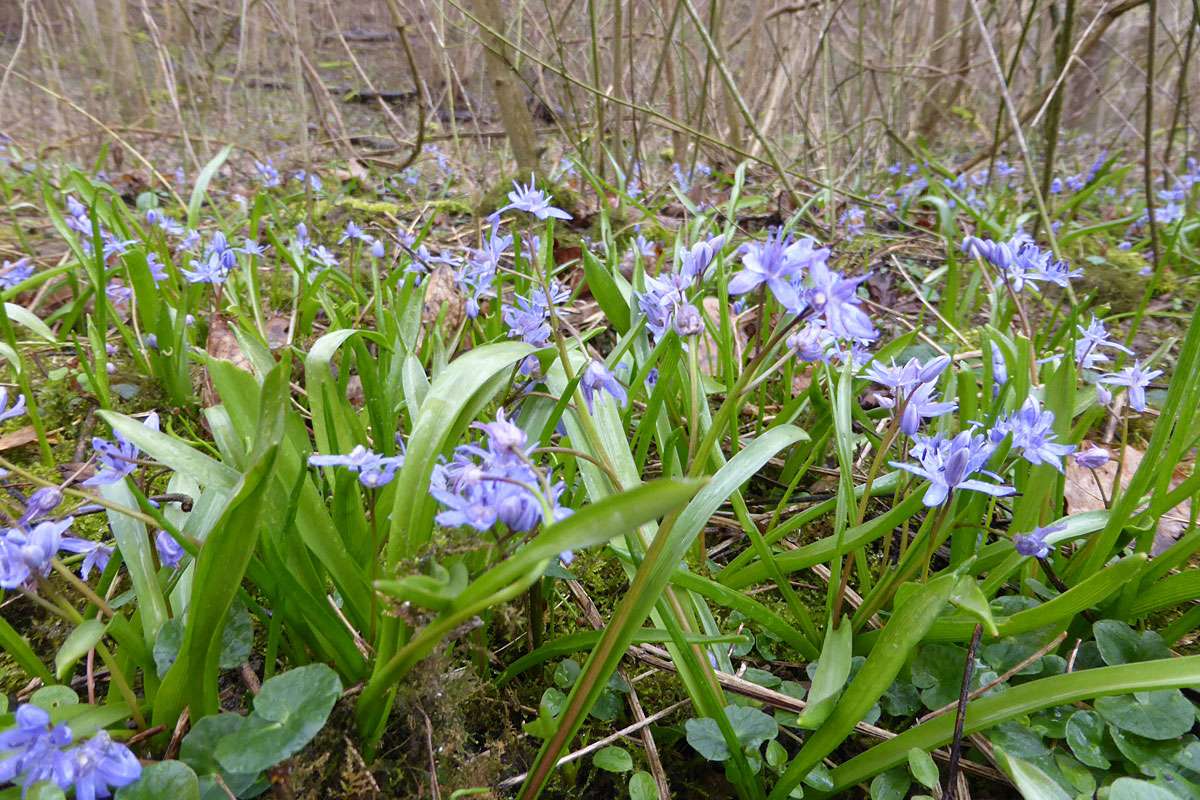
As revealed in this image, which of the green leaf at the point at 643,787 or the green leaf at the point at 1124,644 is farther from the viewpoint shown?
the green leaf at the point at 1124,644

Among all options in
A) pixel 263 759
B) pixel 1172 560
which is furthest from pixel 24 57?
pixel 1172 560

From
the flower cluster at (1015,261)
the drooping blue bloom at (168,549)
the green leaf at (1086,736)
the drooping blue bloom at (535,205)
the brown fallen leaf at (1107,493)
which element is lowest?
the brown fallen leaf at (1107,493)

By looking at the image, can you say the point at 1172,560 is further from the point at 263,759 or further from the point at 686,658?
the point at 263,759

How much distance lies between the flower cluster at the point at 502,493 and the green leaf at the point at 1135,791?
92 centimetres

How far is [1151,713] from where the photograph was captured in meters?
1.18

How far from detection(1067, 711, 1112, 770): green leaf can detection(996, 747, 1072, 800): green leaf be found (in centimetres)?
15

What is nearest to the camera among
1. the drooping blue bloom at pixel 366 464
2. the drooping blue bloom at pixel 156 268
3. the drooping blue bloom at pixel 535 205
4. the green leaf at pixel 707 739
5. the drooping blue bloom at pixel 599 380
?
the drooping blue bloom at pixel 366 464

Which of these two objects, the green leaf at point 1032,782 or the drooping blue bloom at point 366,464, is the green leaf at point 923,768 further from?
the drooping blue bloom at point 366,464

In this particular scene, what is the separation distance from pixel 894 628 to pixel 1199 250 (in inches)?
171

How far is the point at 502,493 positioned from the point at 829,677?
2.19 ft

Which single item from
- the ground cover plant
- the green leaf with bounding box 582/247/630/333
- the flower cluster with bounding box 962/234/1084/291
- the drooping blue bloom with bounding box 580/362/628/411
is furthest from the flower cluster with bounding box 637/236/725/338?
the flower cluster with bounding box 962/234/1084/291

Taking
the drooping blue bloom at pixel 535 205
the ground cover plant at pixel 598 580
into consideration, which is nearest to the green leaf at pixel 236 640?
the ground cover plant at pixel 598 580

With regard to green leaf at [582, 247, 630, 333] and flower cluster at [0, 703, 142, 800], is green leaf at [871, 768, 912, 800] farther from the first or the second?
green leaf at [582, 247, 630, 333]

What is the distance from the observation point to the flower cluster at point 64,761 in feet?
2.70
